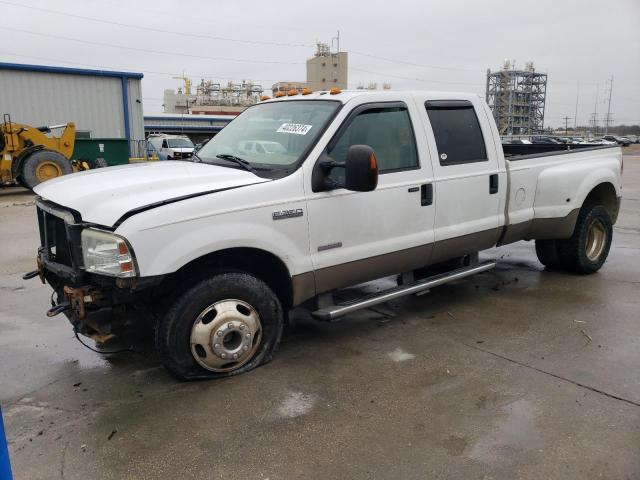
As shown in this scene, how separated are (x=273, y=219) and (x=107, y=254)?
1.07m

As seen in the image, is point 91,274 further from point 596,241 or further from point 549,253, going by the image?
point 596,241

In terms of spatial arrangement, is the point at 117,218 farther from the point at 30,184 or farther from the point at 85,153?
the point at 85,153

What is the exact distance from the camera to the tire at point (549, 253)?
6.27 metres

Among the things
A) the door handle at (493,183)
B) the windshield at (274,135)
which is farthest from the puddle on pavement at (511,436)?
the door handle at (493,183)

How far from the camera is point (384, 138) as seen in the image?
14.4 feet

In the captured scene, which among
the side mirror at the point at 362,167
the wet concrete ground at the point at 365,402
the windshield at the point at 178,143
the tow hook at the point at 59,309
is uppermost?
the side mirror at the point at 362,167

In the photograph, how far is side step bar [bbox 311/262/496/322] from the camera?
4.06 metres

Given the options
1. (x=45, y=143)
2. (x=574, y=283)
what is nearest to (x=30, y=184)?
(x=45, y=143)

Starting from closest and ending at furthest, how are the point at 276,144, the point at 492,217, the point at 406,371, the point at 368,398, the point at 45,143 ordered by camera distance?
the point at 368,398
the point at 406,371
the point at 276,144
the point at 492,217
the point at 45,143

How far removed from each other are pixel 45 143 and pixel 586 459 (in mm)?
16560

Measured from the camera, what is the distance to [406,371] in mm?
3912

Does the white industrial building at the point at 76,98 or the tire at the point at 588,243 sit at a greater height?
the white industrial building at the point at 76,98

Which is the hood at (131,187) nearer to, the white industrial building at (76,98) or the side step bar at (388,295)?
the side step bar at (388,295)

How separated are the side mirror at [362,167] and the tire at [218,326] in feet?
3.18
